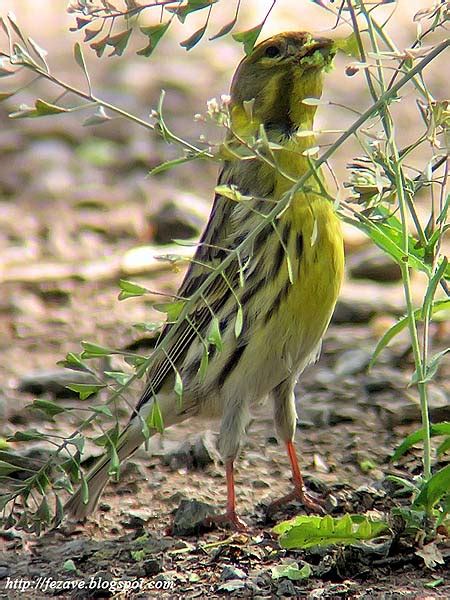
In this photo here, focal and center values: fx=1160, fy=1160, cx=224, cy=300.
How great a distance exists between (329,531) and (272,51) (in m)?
2.03

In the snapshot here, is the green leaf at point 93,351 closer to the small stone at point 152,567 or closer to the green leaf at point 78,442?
the green leaf at point 78,442

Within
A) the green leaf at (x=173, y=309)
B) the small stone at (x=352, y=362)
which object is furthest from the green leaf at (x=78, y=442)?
the small stone at (x=352, y=362)

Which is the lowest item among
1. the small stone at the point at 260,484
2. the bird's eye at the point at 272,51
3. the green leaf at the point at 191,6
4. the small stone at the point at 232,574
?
the small stone at the point at 232,574

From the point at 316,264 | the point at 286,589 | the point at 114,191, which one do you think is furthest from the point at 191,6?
the point at 114,191

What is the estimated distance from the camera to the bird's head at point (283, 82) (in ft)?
15.1

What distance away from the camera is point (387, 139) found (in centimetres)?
338

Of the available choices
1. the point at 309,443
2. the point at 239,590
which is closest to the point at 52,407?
the point at 239,590

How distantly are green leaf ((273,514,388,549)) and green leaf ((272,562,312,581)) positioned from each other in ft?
0.26

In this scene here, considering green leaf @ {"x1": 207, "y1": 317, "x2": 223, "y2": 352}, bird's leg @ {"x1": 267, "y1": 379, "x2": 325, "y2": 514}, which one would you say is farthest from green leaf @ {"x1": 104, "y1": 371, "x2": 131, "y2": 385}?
bird's leg @ {"x1": 267, "y1": 379, "x2": 325, "y2": 514}

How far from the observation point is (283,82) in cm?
467

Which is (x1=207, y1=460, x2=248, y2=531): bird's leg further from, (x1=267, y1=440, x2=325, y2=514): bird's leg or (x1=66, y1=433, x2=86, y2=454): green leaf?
(x1=66, y1=433, x2=86, y2=454): green leaf

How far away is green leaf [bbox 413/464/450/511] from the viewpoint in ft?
11.5

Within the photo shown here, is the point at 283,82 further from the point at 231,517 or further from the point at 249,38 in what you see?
the point at 231,517

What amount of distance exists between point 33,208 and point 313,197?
16.0 ft
